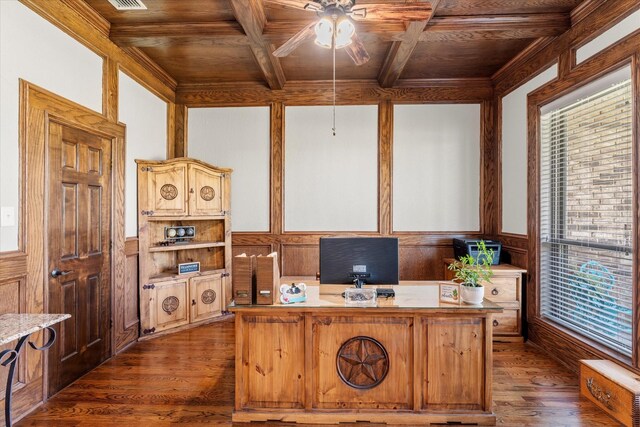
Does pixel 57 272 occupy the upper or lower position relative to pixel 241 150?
lower

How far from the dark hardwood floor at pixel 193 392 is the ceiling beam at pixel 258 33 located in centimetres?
300

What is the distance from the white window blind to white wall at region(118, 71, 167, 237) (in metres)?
4.24

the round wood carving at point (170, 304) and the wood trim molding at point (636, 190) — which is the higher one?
the wood trim molding at point (636, 190)

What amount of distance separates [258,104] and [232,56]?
34.8 inches

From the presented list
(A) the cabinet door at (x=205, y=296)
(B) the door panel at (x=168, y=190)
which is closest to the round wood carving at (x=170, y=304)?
(A) the cabinet door at (x=205, y=296)

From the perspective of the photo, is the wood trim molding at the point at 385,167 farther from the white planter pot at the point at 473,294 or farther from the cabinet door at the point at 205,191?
the white planter pot at the point at 473,294

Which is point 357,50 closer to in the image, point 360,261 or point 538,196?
point 360,261

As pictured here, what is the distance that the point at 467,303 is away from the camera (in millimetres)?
2322

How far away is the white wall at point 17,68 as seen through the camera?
7.57ft

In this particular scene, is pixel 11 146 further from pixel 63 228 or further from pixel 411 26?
pixel 411 26

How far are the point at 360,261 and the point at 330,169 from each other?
2424mm

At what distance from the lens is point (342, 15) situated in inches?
88.2

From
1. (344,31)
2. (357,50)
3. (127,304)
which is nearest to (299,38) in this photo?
(344,31)

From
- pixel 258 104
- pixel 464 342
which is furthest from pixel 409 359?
pixel 258 104
